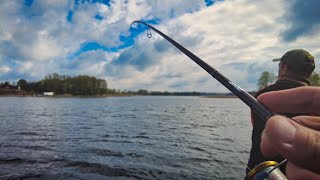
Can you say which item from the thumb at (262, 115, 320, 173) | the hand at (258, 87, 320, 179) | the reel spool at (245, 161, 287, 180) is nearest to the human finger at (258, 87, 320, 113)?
the hand at (258, 87, 320, 179)

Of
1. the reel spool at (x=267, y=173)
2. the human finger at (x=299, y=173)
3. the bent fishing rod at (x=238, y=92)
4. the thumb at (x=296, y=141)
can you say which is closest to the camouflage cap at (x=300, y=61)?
the reel spool at (x=267, y=173)

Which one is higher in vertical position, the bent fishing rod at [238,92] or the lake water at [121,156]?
the bent fishing rod at [238,92]

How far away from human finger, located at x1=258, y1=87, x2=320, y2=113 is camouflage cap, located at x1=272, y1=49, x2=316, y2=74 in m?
2.99

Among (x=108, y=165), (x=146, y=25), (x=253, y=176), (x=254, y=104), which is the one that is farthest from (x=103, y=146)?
(x=254, y=104)

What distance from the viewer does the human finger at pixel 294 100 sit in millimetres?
1511

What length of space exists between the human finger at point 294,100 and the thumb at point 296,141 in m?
0.25

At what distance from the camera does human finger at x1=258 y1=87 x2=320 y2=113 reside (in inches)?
59.5

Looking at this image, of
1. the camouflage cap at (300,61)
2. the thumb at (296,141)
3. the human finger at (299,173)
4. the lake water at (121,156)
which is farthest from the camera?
the lake water at (121,156)

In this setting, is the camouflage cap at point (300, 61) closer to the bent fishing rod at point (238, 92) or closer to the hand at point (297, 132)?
the bent fishing rod at point (238, 92)

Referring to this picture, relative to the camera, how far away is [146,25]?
14.9ft

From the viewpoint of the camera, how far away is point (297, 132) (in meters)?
1.29

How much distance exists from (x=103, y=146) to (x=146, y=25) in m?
13.0

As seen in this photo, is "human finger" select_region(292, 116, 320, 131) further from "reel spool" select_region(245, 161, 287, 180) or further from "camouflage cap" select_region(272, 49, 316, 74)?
"camouflage cap" select_region(272, 49, 316, 74)

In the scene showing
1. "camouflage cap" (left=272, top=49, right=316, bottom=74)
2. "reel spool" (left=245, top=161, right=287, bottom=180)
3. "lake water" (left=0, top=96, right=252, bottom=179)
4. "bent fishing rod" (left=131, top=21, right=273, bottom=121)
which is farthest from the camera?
"lake water" (left=0, top=96, right=252, bottom=179)
